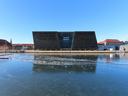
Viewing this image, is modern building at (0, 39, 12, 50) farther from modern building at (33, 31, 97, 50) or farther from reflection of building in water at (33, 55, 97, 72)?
reflection of building in water at (33, 55, 97, 72)

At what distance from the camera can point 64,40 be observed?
89.4m

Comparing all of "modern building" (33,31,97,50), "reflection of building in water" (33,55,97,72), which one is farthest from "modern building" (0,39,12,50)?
"reflection of building in water" (33,55,97,72)

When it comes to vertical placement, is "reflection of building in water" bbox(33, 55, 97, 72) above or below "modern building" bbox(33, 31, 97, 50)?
below

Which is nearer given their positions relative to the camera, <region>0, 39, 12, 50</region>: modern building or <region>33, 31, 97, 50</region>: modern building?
<region>33, 31, 97, 50</region>: modern building

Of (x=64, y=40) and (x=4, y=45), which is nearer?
(x=64, y=40)

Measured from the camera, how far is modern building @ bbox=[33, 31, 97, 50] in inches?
3455

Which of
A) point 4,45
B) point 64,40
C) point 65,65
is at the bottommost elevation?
point 65,65

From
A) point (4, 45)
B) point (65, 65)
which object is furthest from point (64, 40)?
point (65, 65)

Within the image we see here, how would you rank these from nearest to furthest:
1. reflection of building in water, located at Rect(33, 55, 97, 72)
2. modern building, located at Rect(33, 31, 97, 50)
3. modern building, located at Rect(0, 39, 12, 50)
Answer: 1. reflection of building in water, located at Rect(33, 55, 97, 72)
2. modern building, located at Rect(33, 31, 97, 50)
3. modern building, located at Rect(0, 39, 12, 50)

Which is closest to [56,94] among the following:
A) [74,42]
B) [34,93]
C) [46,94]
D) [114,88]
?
[46,94]

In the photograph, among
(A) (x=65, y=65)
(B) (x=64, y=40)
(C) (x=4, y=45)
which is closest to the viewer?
(A) (x=65, y=65)

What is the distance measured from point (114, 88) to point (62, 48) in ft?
255

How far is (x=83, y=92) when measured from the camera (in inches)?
386

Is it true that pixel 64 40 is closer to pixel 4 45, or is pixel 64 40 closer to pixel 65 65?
pixel 4 45
